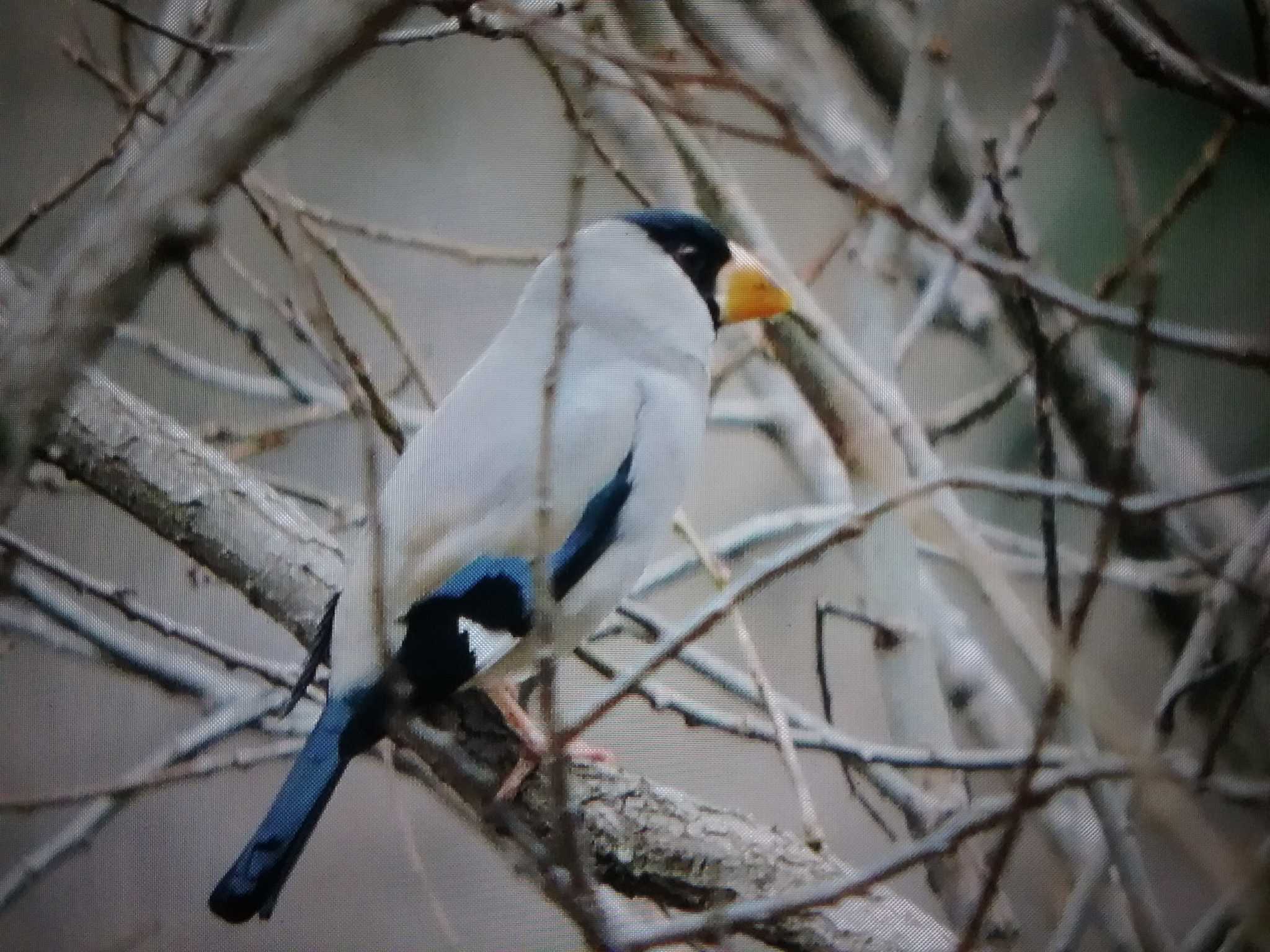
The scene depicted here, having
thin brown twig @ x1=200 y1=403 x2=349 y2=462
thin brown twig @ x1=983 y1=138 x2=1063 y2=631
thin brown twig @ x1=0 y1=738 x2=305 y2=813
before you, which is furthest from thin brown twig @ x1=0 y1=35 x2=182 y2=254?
thin brown twig @ x1=983 y1=138 x2=1063 y2=631

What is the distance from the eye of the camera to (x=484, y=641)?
105 centimetres

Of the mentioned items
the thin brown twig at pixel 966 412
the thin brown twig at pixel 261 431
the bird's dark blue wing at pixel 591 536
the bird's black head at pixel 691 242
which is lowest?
the bird's dark blue wing at pixel 591 536

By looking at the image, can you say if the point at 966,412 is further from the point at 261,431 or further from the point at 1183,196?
the point at 261,431

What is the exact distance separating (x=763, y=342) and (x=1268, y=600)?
48 cm

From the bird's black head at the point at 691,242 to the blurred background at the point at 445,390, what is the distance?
0.19ft

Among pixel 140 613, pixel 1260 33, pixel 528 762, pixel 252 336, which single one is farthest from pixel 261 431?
pixel 1260 33

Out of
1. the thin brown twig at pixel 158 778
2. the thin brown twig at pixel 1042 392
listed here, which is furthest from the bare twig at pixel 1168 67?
the thin brown twig at pixel 158 778

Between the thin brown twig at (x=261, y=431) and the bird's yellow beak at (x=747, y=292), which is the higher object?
the bird's yellow beak at (x=747, y=292)

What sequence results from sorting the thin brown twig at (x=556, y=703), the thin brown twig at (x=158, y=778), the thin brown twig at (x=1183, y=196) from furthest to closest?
the thin brown twig at (x=158, y=778) → the thin brown twig at (x=1183, y=196) → the thin brown twig at (x=556, y=703)

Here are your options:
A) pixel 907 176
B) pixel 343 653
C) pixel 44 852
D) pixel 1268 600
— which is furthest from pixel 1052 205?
pixel 44 852

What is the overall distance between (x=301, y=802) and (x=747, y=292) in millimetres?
558

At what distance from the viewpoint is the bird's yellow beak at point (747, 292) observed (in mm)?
1177

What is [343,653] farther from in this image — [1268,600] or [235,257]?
[1268,600]

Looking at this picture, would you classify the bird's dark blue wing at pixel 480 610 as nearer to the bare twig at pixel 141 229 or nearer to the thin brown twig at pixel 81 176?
the bare twig at pixel 141 229
